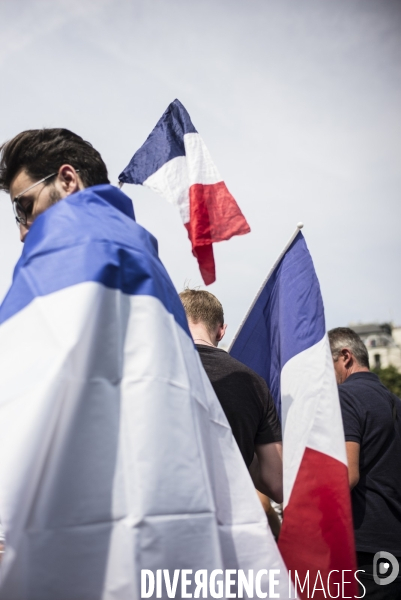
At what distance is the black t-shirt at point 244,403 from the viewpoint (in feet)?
8.66

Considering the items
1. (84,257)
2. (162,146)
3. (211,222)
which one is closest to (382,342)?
(162,146)

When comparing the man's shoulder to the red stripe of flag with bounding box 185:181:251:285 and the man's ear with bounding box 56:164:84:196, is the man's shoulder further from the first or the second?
the man's ear with bounding box 56:164:84:196

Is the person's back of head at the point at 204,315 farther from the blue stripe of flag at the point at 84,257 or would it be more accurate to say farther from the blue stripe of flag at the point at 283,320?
the blue stripe of flag at the point at 84,257

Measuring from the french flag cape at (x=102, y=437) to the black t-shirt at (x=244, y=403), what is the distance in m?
0.97

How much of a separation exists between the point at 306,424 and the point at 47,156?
1.49 metres

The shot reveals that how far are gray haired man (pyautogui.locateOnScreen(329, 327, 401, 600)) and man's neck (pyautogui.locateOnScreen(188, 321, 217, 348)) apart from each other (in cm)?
102

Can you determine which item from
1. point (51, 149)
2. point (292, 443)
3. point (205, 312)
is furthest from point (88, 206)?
point (205, 312)

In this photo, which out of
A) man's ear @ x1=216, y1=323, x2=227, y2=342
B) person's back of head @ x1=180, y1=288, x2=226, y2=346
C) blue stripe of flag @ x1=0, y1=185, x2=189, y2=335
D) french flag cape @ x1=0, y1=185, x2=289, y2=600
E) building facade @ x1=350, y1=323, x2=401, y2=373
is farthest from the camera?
building facade @ x1=350, y1=323, x2=401, y2=373

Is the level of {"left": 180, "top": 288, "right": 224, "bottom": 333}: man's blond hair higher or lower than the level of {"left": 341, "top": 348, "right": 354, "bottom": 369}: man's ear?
Answer: higher

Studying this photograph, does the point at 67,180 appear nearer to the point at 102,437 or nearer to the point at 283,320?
the point at 102,437

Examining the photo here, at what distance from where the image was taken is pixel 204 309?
10.6 feet

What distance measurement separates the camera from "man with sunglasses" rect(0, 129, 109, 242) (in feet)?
6.23

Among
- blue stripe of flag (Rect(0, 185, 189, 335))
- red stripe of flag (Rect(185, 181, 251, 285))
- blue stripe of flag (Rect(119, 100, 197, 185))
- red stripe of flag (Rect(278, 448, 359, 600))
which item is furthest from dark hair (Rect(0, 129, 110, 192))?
red stripe of flag (Rect(278, 448, 359, 600))

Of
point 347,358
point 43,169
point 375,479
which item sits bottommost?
point 375,479
